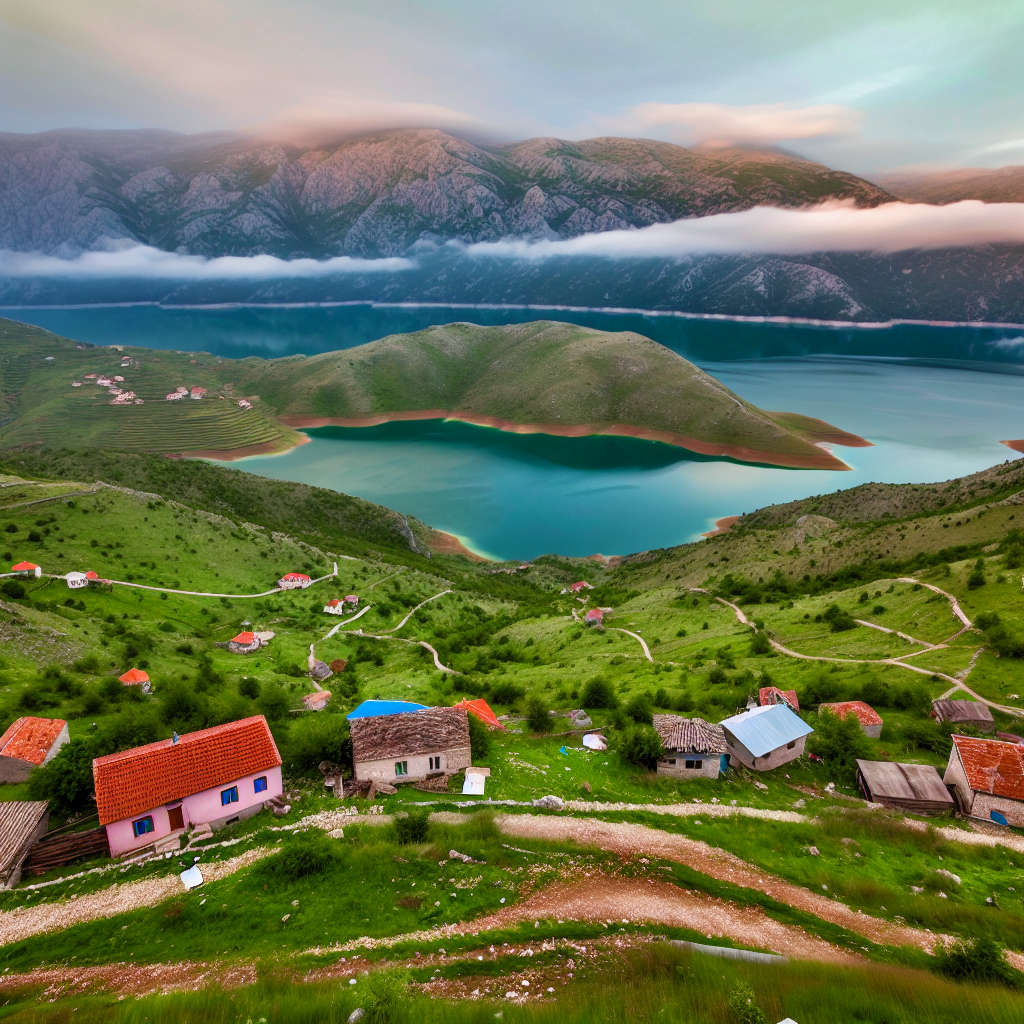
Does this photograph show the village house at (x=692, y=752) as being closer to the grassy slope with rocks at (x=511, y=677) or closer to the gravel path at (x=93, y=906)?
the grassy slope with rocks at (x=511, y=677)

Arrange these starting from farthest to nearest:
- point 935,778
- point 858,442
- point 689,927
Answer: point 858,442 < point 935,778 < point 689,927

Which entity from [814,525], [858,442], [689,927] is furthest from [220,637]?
[858,442]

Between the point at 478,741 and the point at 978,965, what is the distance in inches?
552

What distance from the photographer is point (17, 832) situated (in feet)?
48.4

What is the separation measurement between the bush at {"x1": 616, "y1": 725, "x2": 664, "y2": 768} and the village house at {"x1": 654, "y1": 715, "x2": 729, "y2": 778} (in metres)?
0.24

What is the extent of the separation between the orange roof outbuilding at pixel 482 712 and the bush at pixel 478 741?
57.6 inches

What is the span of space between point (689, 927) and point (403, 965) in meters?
6.18

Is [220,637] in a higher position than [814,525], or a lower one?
lower

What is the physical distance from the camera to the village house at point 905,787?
18297 millimetres

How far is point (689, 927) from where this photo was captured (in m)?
12.6

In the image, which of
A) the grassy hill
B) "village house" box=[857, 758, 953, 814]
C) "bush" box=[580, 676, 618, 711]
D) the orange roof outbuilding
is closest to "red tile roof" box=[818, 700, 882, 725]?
"village house" box=[857, 758, 953, 814]

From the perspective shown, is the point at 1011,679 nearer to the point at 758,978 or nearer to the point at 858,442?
the point at 758,978

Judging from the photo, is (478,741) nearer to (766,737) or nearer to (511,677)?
(766,737)

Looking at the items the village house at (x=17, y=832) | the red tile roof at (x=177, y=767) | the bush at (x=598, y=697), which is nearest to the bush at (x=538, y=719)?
the bush at (x=598, y=697)
